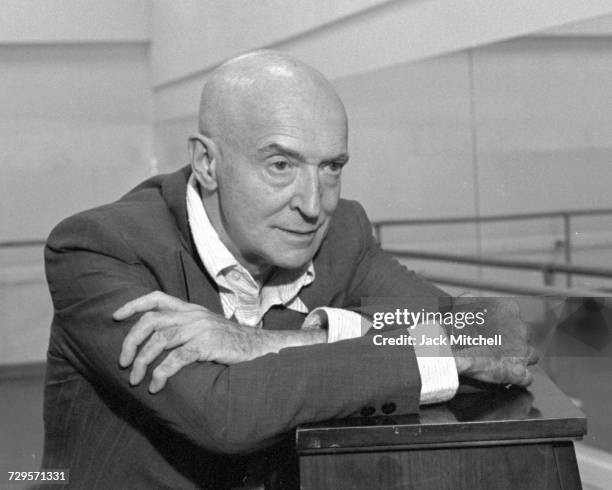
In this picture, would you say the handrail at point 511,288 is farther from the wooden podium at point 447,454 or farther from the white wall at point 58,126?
the wooden podium at point 447,454

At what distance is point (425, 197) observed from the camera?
2977 mm

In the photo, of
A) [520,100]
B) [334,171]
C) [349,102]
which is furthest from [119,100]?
[334,171]

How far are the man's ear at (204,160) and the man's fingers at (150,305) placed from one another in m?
0.34

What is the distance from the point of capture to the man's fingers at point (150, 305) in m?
1.51

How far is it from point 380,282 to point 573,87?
2.74 ft

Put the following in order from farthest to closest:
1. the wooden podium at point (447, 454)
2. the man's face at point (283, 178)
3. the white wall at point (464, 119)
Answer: the white wall at point (464, 119)
the man's face at point (283, 178)
the wooden podium at point (447, 454)

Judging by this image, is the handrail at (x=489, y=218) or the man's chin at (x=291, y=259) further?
the handrail at (x=489, y=218)

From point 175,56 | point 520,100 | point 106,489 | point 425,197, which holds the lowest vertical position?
point 106,489

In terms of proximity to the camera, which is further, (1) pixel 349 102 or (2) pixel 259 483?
(1) pixel 349 102

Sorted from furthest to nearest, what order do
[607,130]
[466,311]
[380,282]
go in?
[607,130]
[380,282]
[466,311]

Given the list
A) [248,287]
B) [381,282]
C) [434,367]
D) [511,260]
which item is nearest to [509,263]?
[511,260]

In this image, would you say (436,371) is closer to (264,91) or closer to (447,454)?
(447,454)

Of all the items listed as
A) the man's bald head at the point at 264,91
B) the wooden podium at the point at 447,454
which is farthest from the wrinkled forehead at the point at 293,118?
the wooden podium at the point at 447,454

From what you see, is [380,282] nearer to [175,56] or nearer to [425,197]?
[425,197]
